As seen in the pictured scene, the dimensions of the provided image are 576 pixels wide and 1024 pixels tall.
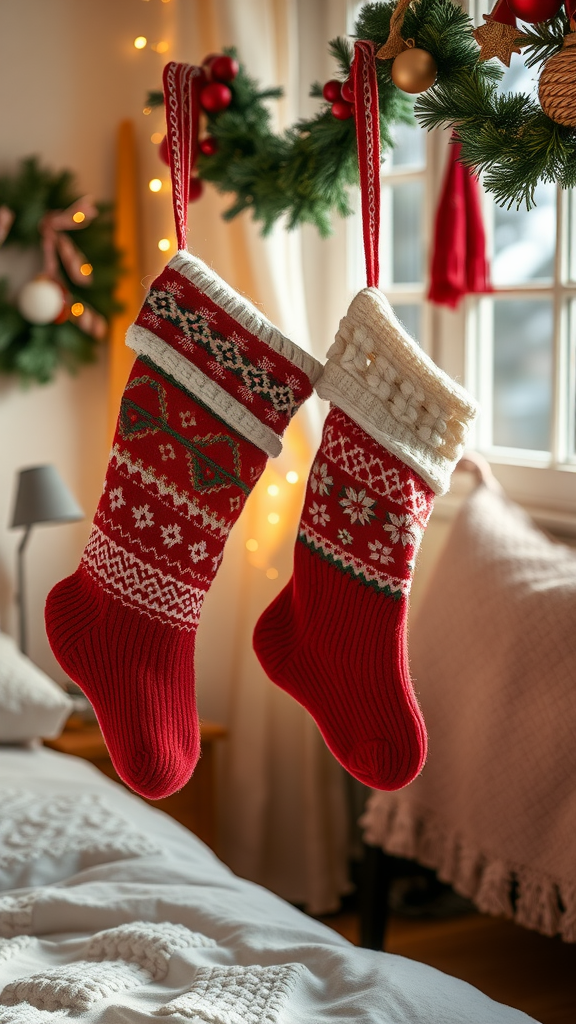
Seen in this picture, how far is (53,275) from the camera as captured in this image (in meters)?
2.66

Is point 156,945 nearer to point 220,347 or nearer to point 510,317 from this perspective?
point 220,347

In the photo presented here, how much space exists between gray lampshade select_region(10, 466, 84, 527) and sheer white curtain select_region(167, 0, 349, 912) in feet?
1.55

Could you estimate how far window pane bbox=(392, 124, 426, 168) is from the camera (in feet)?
8.22

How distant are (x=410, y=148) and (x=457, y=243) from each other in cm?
48

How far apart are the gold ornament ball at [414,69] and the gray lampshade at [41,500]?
1.52 metres

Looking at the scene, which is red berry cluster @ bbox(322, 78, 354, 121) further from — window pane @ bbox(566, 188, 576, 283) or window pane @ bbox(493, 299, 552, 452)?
window pane @ bbox(493, 299, 552, 452)

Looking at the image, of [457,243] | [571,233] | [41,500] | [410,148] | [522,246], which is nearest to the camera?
[571,233]

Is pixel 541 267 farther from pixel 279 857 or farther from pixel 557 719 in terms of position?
pixel 279 857

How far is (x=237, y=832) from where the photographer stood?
2719 mm

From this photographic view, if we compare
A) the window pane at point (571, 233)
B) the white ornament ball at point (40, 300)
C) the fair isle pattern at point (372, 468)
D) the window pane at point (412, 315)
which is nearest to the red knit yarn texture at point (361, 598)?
the fair isle pattern at point (372, 468)

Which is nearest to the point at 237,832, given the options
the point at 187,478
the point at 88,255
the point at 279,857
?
the point at 279,857

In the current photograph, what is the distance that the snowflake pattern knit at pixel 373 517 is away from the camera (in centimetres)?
112

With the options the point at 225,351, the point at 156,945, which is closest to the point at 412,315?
the point at 225,351

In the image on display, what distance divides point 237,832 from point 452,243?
155 cm
